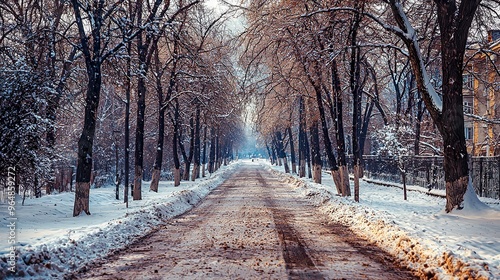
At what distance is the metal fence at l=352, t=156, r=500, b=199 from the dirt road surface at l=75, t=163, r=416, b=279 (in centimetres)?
836

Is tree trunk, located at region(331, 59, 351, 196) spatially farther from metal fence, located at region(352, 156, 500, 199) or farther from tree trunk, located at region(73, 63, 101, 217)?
tree trunk, located at region(73, 63, 101, 217)

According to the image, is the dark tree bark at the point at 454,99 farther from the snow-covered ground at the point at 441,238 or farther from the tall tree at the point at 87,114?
the tall tree at the point at 87,114

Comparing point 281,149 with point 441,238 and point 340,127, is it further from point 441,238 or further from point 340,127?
point 441,238

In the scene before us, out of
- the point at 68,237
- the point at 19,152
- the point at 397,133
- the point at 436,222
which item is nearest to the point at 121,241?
the point at 68,237

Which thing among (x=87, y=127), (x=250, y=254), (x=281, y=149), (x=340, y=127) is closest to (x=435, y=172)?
(x=340, y=127)

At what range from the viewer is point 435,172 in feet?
72.7

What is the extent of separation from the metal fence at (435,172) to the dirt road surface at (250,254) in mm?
8358

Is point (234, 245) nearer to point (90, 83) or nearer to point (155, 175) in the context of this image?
point (90, 83)

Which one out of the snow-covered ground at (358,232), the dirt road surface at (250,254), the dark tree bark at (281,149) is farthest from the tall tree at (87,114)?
the dark tree bark at (281,149)

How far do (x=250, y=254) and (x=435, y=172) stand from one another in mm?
16632

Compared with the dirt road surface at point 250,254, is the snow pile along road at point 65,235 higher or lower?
higher

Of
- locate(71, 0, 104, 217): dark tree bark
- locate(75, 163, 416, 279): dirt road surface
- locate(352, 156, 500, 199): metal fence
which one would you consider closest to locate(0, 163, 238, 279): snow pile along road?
locate(75, 163, 416, 279): dirt road surface

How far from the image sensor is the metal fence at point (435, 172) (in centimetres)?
1744

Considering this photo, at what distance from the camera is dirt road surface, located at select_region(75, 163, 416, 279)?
6996mm
